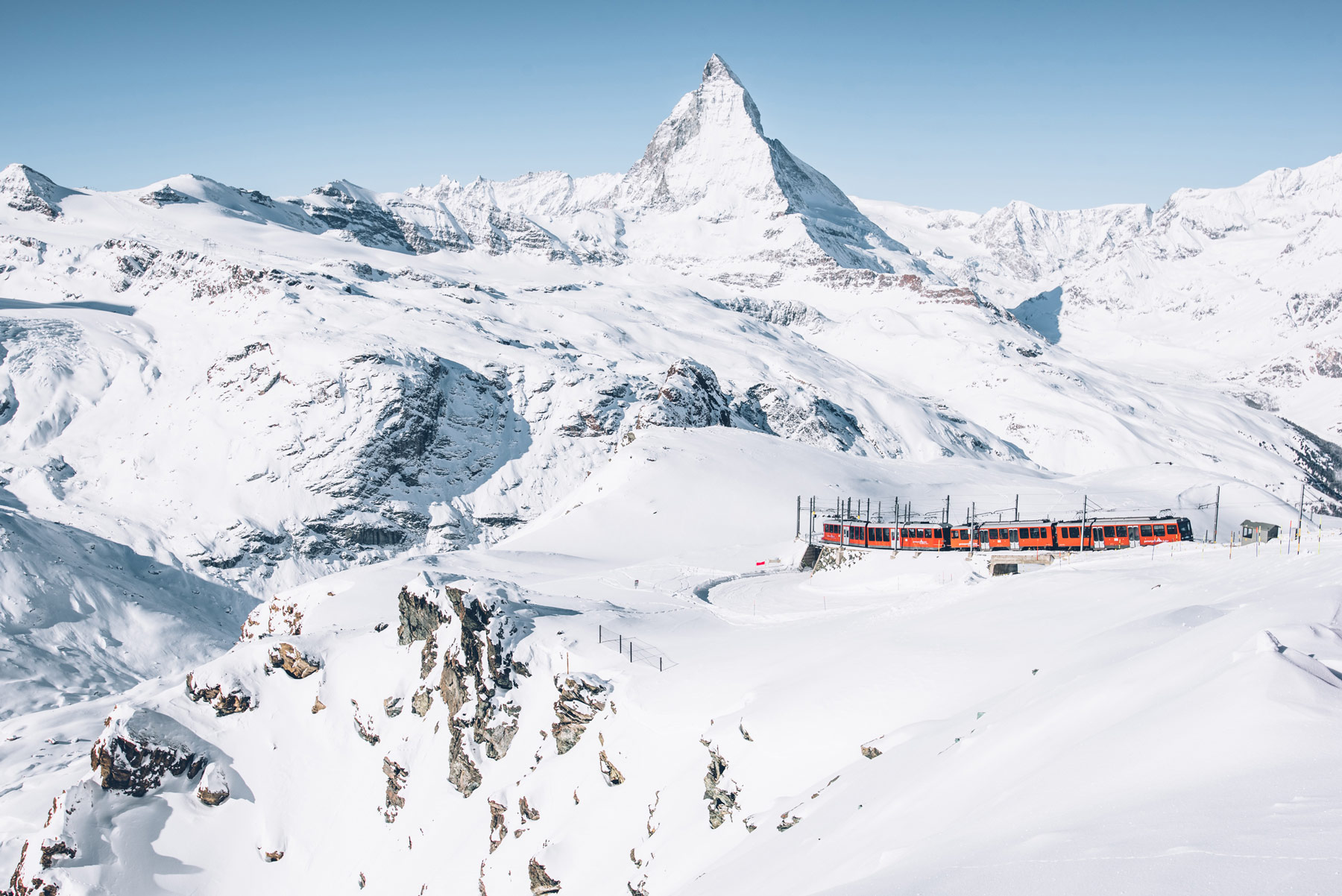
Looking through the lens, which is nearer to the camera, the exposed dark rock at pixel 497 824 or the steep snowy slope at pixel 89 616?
the exposed dark rock at pixel 497 824

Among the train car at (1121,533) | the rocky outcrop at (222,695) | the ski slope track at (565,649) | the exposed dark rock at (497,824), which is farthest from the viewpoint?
the rocky outcrop at (222,695)

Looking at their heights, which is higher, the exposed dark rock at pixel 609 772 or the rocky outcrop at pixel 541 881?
the exposed dark rock at pixel 609 772

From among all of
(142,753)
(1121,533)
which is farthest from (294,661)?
(1121,533)

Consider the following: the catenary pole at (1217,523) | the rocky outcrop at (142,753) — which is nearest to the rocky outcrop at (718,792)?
the rocky outcrop at (142,753)

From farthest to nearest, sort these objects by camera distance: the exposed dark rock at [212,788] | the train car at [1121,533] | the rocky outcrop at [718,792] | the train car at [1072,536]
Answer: the train car at [1121,533], the train car at [1072,536], the exposed dark rock at [212,788], the rocky outcrop at [718,792]

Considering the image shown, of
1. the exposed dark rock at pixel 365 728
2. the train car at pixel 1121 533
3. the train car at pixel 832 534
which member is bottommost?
the exposed dark rock at pixel 365 728

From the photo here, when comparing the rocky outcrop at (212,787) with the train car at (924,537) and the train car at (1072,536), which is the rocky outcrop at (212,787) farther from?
the train car at (1072,536)

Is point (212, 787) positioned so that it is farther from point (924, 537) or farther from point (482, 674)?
point (924, 537)

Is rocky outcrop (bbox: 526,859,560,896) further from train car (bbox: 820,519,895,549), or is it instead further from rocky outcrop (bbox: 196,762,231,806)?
train car (bbox: 820,519,895,549)
